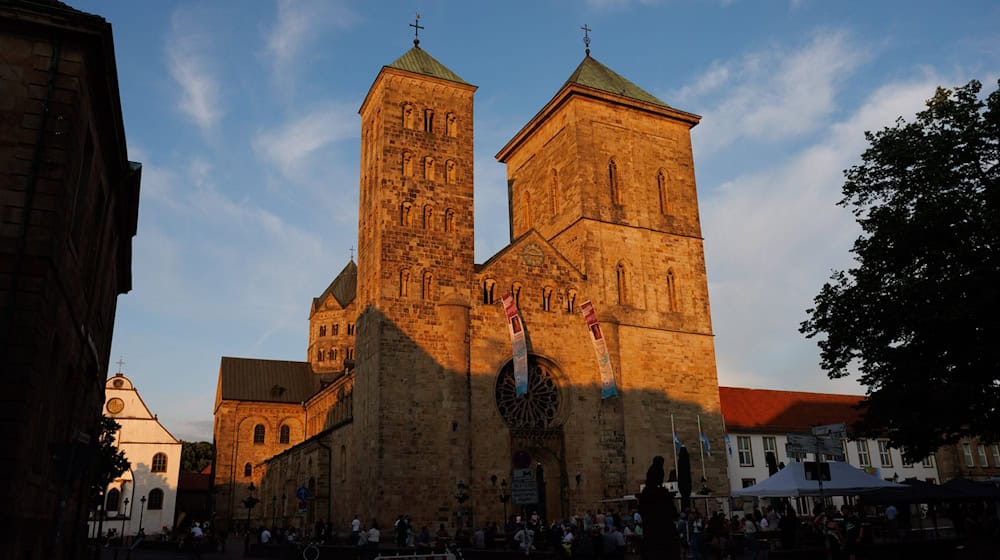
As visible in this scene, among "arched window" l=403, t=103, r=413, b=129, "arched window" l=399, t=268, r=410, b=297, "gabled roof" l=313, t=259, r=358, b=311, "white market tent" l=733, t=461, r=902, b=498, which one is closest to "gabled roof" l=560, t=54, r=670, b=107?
"arched window" l=403, t=103, r=413, b=129

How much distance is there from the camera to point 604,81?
1617 inches

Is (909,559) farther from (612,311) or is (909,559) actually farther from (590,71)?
(590,71)

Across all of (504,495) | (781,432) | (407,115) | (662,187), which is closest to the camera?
(504,495)

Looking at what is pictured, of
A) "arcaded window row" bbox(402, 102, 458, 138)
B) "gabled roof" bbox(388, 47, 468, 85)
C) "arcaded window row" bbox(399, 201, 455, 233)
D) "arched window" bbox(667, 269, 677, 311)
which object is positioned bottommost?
"arched window" bbox(667, 269, 677, 311)

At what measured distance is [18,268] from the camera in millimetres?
11172

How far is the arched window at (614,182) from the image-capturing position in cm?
3775

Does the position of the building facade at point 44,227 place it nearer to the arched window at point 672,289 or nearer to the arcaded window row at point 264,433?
the arched window at point 672,289

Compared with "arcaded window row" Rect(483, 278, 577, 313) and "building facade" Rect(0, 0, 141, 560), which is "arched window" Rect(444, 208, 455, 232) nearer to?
"arcaded window row" Rect(483, 278, 577, 313)

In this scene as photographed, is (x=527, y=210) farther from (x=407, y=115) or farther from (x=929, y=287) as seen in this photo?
(x=929, y=287)

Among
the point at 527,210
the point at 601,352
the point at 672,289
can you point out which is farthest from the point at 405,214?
the point at 672,289

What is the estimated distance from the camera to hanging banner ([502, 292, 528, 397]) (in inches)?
1212

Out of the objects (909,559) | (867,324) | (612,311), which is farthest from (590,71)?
(909,559)

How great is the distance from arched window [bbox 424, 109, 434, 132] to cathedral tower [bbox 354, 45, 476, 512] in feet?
0.15

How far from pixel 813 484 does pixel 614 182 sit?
68.0 ft
